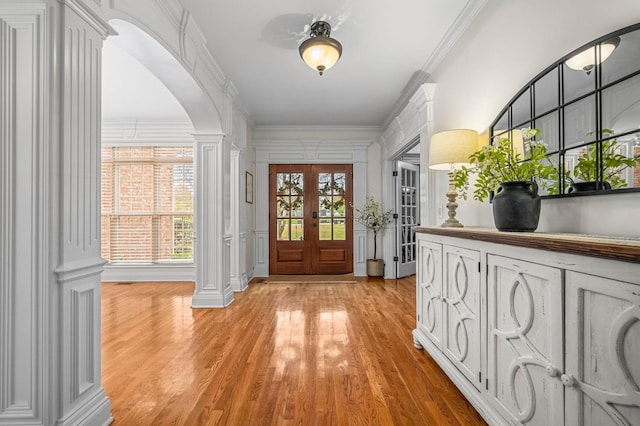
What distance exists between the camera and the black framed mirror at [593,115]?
1273mm

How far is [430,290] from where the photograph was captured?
2.39m

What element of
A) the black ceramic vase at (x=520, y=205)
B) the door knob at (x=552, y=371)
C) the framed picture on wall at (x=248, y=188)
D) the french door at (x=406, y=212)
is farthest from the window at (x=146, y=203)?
the door knob at (x=552, y=371)

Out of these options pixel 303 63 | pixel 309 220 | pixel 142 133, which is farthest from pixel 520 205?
pixel 142 133

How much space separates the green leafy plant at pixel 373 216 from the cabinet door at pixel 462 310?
138 inches

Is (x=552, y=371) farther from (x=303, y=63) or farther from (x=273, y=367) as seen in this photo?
(x=303, y=63)

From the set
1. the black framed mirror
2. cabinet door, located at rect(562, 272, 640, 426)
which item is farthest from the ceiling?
cabinet door, located at rect(562, 272, 640, 426)

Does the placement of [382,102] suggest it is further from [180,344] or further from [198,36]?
[180,344]

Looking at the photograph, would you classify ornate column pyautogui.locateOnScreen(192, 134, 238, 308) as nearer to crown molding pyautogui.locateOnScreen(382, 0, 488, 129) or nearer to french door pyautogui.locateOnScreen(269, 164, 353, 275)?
french door pyautogui.locateOnScreen(269, 164, 353, 275)

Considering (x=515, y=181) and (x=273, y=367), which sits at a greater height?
(x=515, y=181)

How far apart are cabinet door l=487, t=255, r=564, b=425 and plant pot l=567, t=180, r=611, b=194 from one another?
497 mm

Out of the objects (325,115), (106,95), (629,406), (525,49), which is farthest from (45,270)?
(325,115)

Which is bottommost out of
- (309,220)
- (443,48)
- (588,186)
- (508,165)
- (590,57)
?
(309,220)

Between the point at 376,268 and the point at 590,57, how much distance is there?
14.7ft

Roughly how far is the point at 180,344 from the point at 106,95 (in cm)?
365
